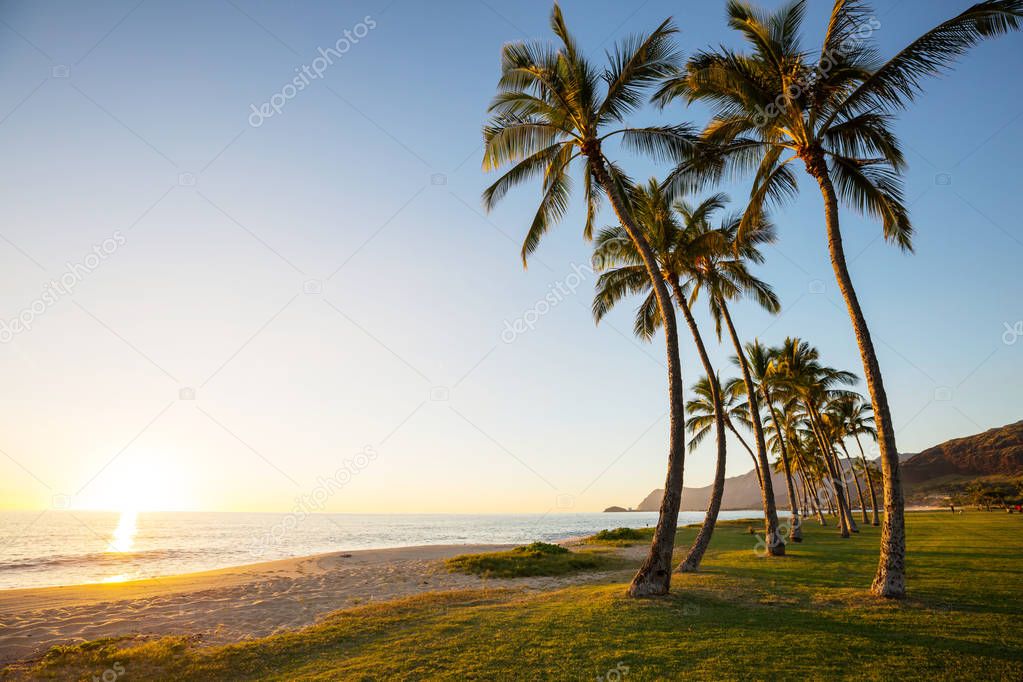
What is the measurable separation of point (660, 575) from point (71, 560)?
104ft

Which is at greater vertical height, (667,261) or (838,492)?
(667,261)

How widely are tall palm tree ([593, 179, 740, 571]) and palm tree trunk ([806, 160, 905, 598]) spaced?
419 centimetres

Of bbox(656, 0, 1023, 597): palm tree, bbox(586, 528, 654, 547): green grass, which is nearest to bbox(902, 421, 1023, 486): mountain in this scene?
bbox(586, 528, 654, 547): green grass

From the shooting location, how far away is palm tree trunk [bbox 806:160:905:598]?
978cm

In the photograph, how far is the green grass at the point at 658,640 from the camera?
6.56 m

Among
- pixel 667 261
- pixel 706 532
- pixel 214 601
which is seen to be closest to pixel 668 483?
pixel 706 532

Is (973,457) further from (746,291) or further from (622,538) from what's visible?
(746,291)

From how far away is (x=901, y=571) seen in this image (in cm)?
973

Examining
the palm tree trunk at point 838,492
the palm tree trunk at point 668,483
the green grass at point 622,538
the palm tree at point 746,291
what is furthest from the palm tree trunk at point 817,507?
the palm tree trunk at point 668,483

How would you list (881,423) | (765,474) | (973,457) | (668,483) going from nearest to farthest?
(881,423)
(668,483)
(765,474)
(973,457)

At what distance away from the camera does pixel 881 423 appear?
10312 millimetres

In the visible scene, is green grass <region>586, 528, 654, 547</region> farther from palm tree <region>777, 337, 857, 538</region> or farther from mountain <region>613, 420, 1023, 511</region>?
mountain <region>613, 420, 1023, 511</region>

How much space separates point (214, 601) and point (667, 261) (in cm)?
1765

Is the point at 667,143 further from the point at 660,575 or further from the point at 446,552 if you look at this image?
the point at 446,552
